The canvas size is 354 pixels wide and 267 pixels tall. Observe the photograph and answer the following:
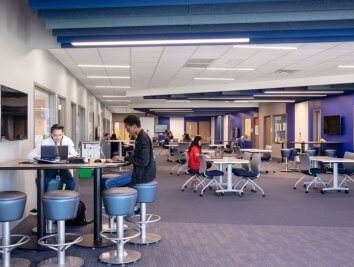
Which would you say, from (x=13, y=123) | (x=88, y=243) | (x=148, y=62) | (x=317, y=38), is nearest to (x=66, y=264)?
(x=88, y=243)

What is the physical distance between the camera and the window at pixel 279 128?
1867 cm

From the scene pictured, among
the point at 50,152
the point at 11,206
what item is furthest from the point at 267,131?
the point at 11,206

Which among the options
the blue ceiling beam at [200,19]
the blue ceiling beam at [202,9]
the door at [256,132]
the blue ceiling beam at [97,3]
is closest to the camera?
the blue ceiling beam at [97,3]

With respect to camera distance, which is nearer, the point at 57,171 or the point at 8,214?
the point at 8,214

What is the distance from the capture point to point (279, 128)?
19.3 metres

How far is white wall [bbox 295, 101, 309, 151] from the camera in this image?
1653cm

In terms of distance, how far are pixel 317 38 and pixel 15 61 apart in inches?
174

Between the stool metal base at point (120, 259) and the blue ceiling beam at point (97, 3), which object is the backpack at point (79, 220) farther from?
the blue ceiling beam at point (97, 3)

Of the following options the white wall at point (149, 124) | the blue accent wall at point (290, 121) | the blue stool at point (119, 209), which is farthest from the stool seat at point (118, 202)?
the white wall at point (149, 124)

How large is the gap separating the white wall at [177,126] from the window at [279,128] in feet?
65.2

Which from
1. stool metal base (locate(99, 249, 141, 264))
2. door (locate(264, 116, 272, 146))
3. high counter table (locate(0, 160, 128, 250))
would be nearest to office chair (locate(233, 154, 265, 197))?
high counter table (locate(0, 160, 128, 250))

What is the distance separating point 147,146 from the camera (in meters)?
4.70

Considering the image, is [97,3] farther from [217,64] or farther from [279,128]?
[279,128]

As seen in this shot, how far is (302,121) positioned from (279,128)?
2.33 metres
